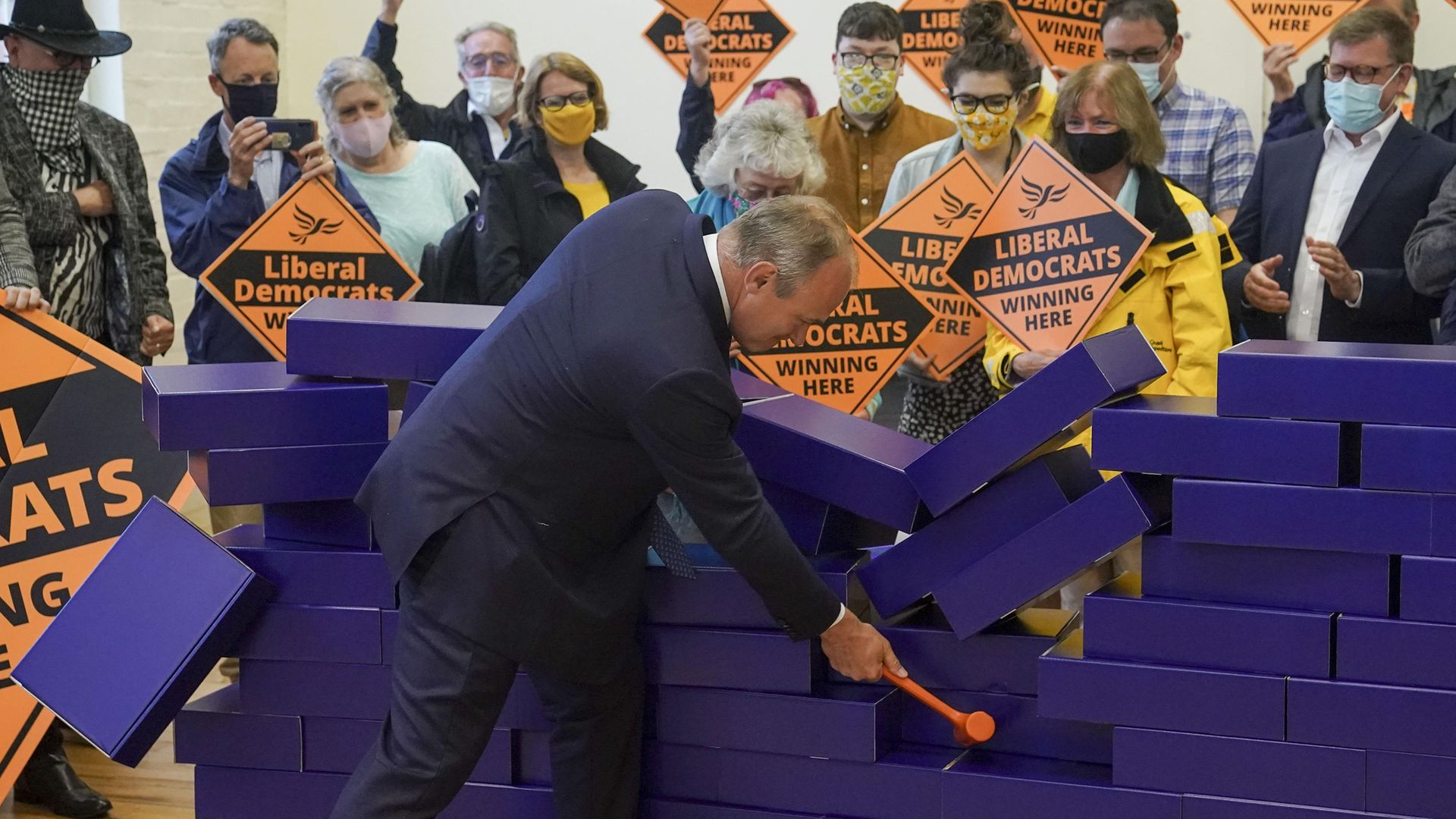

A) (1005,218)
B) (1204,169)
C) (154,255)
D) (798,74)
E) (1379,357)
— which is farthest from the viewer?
(798,74)

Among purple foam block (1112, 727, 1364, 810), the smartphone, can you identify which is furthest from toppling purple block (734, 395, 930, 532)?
the smartphone

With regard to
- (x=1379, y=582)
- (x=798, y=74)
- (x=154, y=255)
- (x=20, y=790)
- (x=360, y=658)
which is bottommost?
(x=20, y=790)

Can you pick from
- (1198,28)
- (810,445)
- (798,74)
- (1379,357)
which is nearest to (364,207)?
(810,445)

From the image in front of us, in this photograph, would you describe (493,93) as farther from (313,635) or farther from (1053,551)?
(1053,551)

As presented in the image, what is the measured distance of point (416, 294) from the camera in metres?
4.41

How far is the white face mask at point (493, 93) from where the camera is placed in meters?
5.48

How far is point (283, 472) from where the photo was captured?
2.90 meters

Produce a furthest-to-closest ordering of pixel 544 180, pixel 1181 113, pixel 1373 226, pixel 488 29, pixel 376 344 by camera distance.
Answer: pixel 488 29, pixel 1181 113, pixel 544 180, pixel 1373 226, pixel 376 344

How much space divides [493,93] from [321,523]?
2801 millimetres

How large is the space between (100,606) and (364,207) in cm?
176

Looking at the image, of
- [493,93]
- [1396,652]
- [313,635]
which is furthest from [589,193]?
[1396,652]

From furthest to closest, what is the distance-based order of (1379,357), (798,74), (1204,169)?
(798,74)
(1204,169)
(1379,357)

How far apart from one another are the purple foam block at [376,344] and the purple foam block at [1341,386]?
132 centimetres

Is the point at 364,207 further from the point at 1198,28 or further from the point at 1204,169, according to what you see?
the point at 1198,28
